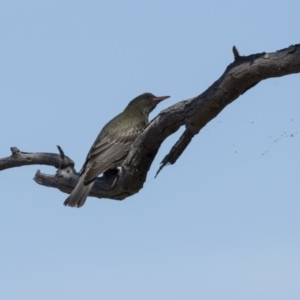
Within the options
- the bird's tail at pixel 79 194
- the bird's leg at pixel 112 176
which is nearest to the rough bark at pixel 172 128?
the bird's leg at pixel 112 176

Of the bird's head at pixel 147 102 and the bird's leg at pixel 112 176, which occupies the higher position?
the bird's head at pixel 147 102

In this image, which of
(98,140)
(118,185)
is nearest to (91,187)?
(118,185)

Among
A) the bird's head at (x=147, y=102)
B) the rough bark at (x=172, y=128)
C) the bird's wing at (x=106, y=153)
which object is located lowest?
the rough bark at (x=172, y=128)

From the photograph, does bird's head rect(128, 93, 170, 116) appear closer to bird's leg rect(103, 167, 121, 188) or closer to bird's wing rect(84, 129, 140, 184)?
bird's wing rect(84, 129, 140, 184)

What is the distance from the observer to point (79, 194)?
8070mm

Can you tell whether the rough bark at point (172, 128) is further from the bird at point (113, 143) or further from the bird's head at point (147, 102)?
the bird's head at point (147, 102)

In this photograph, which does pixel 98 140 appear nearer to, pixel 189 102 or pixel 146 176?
pixel 146 176

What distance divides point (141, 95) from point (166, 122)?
311 centimetres

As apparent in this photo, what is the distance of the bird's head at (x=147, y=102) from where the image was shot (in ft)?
32.8

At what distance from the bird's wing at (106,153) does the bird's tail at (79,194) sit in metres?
0.05

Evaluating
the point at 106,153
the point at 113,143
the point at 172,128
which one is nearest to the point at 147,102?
the point at 113,143

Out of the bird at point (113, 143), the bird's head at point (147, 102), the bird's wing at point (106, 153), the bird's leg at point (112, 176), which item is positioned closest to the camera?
the bird's leg at point (112, 176)

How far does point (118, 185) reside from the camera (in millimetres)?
7855

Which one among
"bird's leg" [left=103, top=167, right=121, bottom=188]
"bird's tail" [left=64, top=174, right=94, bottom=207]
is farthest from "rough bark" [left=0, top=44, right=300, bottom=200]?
"bird's tail" [left=64, top=174, right=94, bottom=207]
